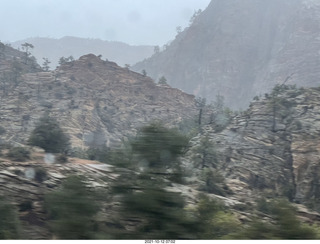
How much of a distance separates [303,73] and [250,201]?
109 m

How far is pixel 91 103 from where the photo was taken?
214ft

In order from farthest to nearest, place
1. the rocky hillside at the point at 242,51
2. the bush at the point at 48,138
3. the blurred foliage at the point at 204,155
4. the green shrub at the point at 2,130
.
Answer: the rocky hillside at the point at 242,51 → the green shrub at the point at 2,130 → the blurred foliage at the point at 204,155 → the bush at the point at 48,138

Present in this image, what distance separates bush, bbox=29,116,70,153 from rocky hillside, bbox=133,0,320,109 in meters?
111

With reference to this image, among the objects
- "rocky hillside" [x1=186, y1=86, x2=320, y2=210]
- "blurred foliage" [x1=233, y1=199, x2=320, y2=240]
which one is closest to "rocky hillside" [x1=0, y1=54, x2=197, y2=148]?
"rocky hillside" [x1=186, y1=86, x2=320, y2=210]

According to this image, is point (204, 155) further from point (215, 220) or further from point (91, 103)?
→ point (91, 103)

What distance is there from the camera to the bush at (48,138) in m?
26.4

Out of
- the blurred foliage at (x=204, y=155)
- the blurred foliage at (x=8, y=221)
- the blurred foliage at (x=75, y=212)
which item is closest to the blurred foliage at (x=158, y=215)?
the blurred foliage at (x=75, y=212)

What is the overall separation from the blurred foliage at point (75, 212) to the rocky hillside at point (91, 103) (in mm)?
37631

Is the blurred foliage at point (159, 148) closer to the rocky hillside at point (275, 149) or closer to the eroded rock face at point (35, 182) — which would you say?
the eroded rock face at point (35, 182)

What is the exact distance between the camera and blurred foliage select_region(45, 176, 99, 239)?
406 inches

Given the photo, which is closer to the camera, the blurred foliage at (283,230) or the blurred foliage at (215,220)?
the blurred foliage at (283,230)

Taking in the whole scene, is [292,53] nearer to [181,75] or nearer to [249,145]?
[181,75]

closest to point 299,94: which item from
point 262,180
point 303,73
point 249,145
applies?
point 249,145

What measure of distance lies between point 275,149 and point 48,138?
81.3 feet
